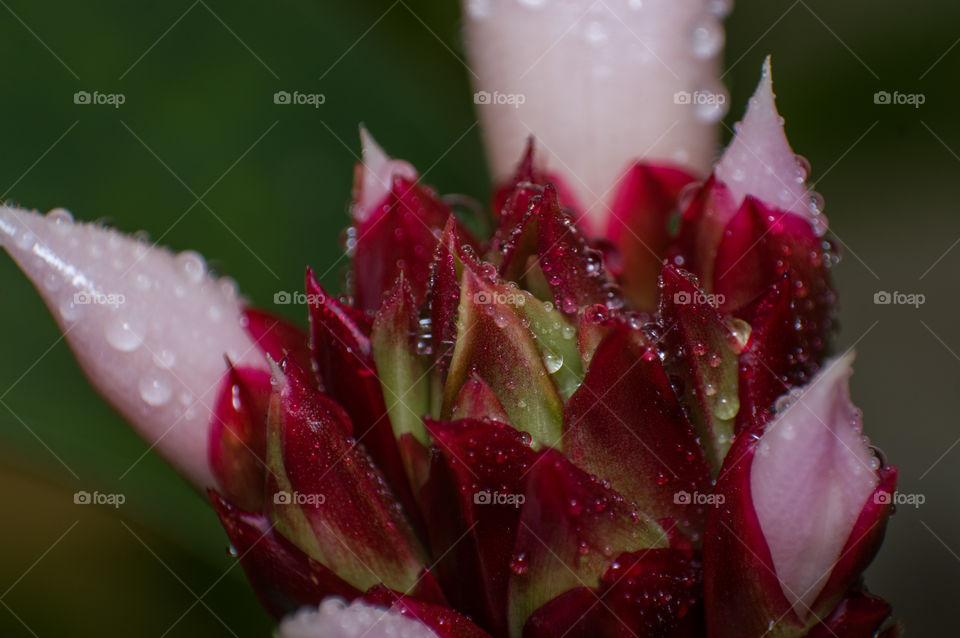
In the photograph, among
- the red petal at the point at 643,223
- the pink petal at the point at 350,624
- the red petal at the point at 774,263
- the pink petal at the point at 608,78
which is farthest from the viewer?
the pink petal at the point at 608,78

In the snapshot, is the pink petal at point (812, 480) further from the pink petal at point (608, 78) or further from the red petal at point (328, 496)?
the pink petal at point (608, 78)

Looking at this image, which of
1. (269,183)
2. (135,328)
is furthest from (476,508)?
(269,183)

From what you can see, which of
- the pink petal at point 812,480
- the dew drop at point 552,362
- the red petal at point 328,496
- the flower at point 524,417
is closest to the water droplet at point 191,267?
the flower at point 524,417

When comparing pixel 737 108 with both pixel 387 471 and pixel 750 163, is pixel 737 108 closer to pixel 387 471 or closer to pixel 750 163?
pixel 750 163

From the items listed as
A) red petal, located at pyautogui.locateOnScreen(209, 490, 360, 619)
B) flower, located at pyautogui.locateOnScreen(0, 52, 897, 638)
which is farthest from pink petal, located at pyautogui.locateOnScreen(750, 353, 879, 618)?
red petal, located at pyautogui.locateOnScreen(209, 490, 360, 619)

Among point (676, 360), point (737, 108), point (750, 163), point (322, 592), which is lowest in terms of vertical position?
point (322, 592)

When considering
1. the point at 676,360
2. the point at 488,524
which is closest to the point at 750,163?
the point at 676,360

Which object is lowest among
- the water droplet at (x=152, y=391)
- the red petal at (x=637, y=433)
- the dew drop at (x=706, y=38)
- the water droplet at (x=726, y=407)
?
the water droplet at (x=152, y=391)
